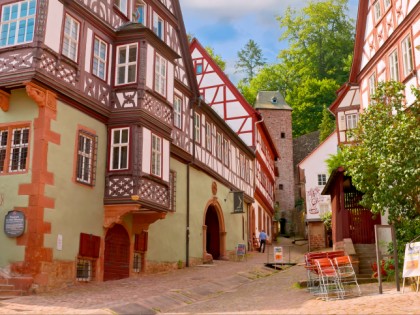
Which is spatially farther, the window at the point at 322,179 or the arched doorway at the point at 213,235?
the window at the point at 322,179

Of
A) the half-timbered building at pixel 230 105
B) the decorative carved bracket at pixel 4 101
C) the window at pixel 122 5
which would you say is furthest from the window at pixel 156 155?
the half-timbered building at pixel 230 105

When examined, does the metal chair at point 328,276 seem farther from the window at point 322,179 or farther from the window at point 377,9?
the window at point 322,179

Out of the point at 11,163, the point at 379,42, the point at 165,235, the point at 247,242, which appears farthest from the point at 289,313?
the point at 247,242

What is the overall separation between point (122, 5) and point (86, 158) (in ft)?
20.2

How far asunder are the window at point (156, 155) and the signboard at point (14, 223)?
16.8 feet

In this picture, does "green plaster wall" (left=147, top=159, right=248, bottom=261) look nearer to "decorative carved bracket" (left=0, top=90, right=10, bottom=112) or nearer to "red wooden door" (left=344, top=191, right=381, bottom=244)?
"red wooden door" (left=344, top=191, right=381, bottom=244)

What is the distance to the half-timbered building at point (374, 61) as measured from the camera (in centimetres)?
1834

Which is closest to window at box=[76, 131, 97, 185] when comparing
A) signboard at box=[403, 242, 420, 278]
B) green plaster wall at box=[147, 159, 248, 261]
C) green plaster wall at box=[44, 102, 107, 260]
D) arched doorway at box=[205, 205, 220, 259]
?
green plaster wall at box=[44, 102, 107, 260]

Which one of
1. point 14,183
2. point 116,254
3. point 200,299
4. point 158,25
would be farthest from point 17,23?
point 200,299

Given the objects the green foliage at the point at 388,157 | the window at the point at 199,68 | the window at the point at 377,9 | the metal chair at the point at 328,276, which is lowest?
the metal chair at the point at 328,276

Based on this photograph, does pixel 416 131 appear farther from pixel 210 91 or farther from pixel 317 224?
pixel 317 224

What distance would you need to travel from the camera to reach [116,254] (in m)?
18.0

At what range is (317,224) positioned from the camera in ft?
131

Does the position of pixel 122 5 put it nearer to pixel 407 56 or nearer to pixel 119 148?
pixel 119 148
